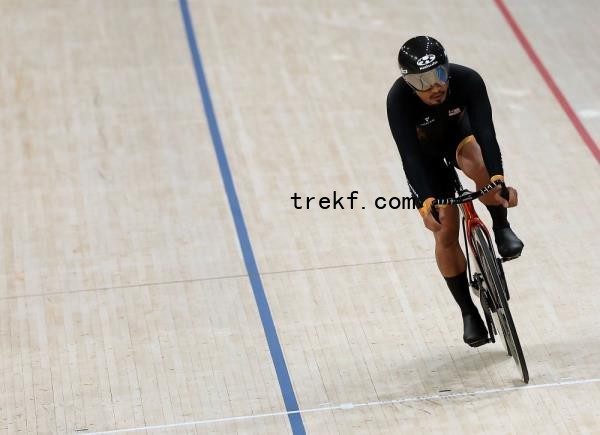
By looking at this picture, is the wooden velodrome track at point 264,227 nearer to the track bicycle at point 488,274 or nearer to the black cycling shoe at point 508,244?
the track bicycle at point 488,274

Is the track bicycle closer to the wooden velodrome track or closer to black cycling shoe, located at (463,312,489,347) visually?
black cycling shoe, located at (463,312,489,347)

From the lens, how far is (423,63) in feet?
11.8

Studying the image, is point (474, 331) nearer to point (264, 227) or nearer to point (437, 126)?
point (437, 126)

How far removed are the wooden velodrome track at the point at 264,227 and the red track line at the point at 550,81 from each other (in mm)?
26

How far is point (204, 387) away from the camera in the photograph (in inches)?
162

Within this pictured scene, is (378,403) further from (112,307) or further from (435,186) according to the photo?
(112,307)

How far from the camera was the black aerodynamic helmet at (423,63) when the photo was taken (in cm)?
359

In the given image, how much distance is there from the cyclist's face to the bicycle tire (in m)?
0.49

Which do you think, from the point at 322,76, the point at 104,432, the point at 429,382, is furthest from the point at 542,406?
the point at 322,76

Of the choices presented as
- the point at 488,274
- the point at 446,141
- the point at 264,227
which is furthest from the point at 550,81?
the point at 488,274

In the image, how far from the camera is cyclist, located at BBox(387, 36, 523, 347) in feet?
12.0

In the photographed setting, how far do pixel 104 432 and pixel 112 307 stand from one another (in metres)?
0.83

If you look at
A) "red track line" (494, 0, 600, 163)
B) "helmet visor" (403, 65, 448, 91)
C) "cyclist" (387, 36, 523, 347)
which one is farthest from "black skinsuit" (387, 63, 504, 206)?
"red track line" (494, 0, 600, 163)

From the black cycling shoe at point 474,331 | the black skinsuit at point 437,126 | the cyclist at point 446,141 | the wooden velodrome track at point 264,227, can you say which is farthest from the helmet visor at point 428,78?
the wooden velodrome track at point 264,227
